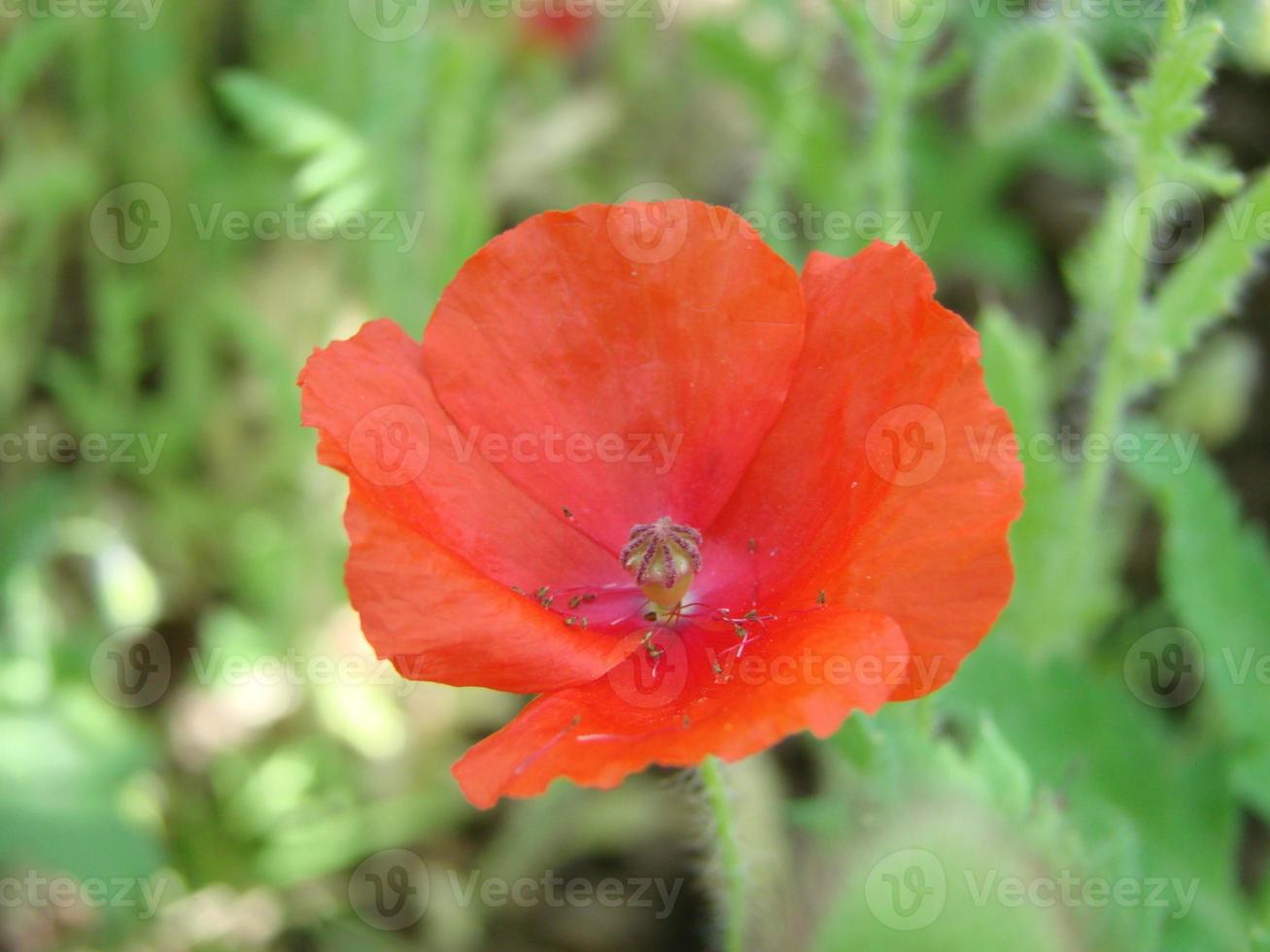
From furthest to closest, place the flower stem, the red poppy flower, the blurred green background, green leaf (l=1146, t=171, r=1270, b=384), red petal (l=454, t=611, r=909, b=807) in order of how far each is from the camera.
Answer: the blurred green background
green leaf (l=1146, t=171, r=1270, b=384)
the flower stem
the red poppy flower
red petal (l=454, t=611, r=909, b=807)

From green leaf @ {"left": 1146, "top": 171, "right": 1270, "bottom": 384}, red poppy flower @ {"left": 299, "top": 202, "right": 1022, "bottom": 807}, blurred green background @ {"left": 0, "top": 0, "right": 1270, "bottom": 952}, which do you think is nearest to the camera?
red poppy flower @ {"left": 299, "top": 202, "right": 1022, "bottom": 807}

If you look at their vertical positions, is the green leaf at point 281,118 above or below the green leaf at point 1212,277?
above

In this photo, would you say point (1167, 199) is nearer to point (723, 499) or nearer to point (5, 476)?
point (723, 499)

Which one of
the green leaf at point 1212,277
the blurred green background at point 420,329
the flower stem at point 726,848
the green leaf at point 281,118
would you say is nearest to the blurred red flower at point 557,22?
the blurred green background at point 420,329

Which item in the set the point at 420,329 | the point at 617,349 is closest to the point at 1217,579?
the point at 617,349

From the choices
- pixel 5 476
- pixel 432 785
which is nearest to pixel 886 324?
pixel 432 785

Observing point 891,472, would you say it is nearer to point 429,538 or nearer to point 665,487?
point 665,487

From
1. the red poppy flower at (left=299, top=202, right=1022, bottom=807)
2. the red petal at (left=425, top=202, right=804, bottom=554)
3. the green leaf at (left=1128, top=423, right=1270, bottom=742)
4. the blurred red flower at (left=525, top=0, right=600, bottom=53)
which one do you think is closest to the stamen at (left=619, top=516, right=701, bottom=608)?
the red poppy flower at (left=299, top=202, right=1022, bottom=807)

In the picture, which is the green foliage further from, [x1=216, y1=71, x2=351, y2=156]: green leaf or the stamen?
[x1=216, y1=71, x2=351, y2=156]: green leaf

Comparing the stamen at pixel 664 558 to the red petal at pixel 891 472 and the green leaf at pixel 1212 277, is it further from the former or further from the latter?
the green leaf at pixel 1212 277
